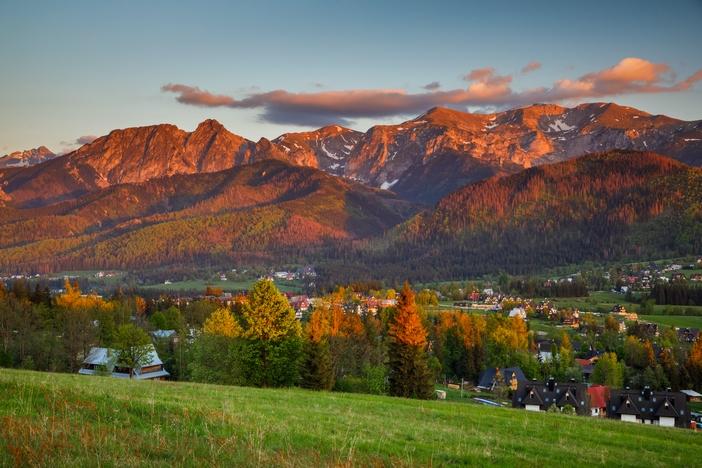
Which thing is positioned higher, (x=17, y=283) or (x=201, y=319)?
(x=17, y=283)

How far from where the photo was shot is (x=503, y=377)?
94.2m

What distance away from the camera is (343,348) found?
3034 inches

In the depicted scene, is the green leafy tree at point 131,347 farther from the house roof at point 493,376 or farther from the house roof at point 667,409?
the house roof at point 667,409

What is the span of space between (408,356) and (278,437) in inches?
1377

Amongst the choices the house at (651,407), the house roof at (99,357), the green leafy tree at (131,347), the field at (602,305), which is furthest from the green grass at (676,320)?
the green leafy tree at (131,347)

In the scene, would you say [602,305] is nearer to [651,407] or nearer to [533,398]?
[651,407]

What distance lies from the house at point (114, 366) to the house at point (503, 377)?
49796 mm

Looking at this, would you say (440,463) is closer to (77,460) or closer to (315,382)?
(77,460)

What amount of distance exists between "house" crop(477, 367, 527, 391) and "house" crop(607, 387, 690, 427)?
601 inches

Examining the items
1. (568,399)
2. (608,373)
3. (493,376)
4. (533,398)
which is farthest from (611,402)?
A: (493,376)

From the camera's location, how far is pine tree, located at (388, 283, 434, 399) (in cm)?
4838

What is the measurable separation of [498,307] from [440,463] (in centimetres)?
17510

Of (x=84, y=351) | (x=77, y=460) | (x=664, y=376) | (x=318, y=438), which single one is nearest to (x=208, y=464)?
(x=77, y=460)

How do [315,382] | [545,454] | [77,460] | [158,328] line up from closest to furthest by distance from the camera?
[77,460] → [545,454] → [315,382] → [158,328]
